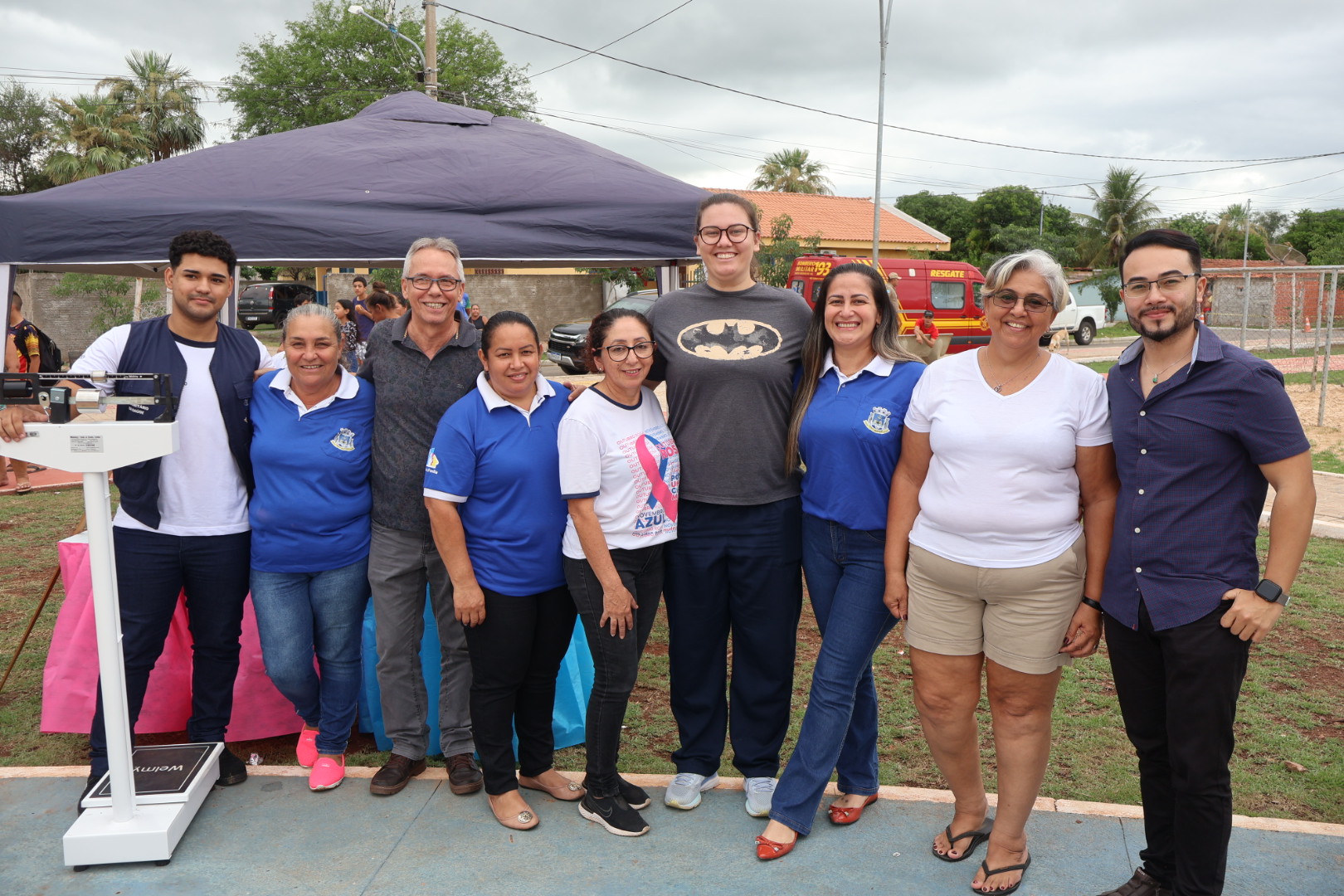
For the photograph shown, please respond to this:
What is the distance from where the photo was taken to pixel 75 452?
8.96ft

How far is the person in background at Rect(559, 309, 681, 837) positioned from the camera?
283 cm

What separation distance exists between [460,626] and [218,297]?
4.53ft

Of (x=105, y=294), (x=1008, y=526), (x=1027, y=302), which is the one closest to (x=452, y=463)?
(x=1008, y=526)

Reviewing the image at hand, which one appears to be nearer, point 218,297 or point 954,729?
point 954,729

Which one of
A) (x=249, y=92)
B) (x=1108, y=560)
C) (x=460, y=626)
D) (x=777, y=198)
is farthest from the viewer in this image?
(x=777, y=198)

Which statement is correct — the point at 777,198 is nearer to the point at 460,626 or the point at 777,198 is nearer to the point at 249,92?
the point at 249,92

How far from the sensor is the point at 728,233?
9.95 feet

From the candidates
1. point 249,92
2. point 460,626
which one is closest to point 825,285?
point 460,626

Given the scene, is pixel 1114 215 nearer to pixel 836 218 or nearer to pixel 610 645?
pixel 836 218

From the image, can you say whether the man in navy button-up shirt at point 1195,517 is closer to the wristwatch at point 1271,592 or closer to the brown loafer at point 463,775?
the wristwatch at point 1271,592

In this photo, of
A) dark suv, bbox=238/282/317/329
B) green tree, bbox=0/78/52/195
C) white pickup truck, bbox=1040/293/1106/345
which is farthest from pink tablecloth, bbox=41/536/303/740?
green tree, bbox=0/78/52/195

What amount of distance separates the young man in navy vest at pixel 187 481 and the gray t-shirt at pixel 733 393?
144 centimetres

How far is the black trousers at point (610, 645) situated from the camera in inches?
115

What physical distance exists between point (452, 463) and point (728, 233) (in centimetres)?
114
